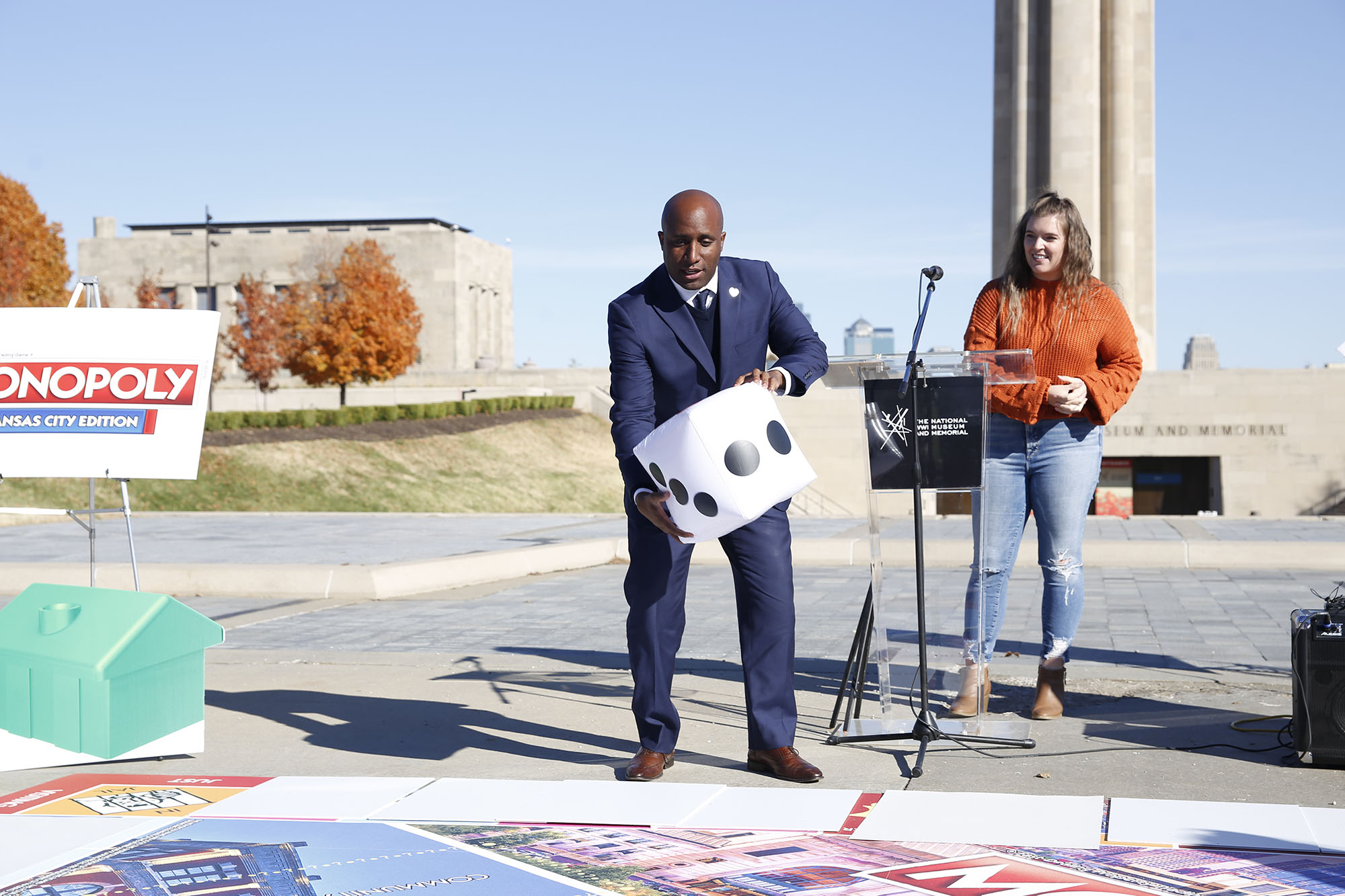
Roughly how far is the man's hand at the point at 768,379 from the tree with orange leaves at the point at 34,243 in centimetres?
4274

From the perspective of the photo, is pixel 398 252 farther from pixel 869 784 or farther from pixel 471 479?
pixel 869 784

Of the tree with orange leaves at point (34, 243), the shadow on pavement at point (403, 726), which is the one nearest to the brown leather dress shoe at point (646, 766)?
the shadow on pavement at point (403, 726)

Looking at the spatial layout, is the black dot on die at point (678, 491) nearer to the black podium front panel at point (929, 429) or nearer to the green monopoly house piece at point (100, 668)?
the black podium front panel at point (929, 429)

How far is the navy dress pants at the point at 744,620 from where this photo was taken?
501cm

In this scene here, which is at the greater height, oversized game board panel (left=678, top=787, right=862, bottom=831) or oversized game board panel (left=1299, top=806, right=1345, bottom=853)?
oversized game board panel (left=1299, top=806, right=1345, bottom=853)

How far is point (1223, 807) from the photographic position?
174 inches

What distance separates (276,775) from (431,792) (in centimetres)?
77

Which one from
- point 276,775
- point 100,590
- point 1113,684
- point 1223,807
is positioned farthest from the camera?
point 1113,684

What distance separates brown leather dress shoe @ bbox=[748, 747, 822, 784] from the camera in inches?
195

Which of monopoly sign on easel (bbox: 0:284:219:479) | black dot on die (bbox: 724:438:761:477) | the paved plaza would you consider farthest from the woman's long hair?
the paved plaza

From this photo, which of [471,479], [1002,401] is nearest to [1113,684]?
[1002,401]

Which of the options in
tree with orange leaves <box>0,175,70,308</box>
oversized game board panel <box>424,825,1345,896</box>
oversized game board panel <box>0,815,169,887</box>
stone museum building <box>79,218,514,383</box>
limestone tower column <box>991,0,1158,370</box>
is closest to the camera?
oversized game board panel <box>424,825,1345,896</box>

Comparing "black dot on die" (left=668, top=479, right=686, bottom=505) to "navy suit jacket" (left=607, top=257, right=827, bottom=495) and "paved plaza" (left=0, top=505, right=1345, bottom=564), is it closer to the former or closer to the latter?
"navy suit jacket" (left=607, top=257, right=827, bottom=495)

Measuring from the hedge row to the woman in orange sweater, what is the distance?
104 ft
